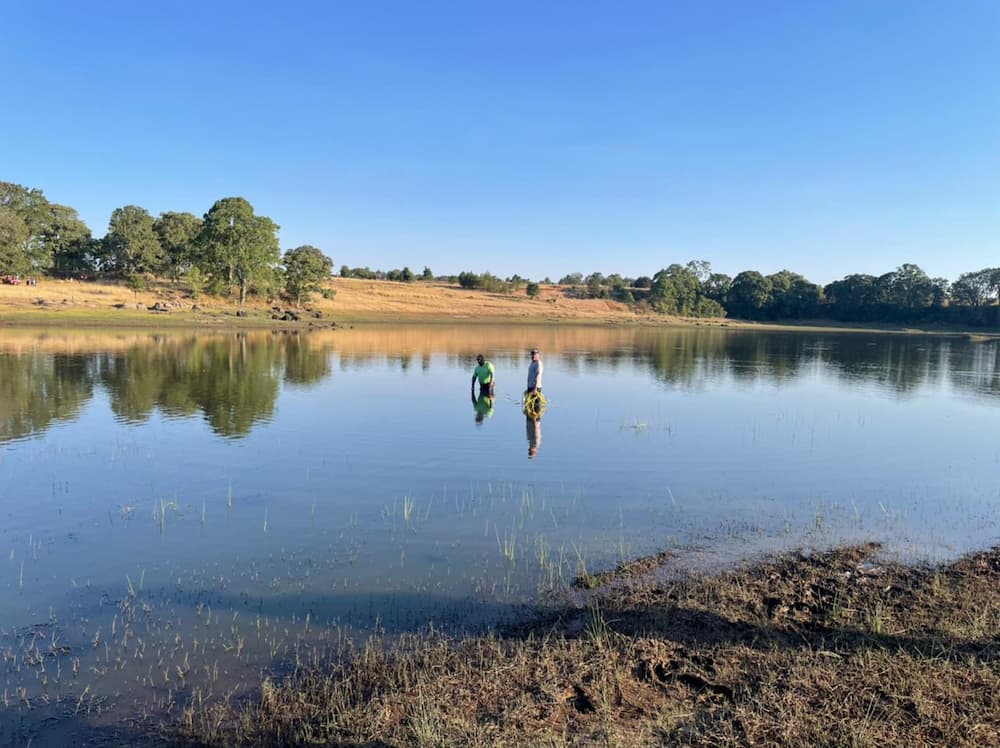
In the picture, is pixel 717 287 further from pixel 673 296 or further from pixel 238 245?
pixel 238 245

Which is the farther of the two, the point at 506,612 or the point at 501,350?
the point at 501,350

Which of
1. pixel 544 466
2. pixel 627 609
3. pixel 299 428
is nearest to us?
pixel 627 609

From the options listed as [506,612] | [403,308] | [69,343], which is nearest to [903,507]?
[506,612]

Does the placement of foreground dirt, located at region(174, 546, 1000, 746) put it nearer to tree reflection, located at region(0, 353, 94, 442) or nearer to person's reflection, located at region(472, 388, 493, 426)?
person's reflection, located at region(472, 388, 493, 426)

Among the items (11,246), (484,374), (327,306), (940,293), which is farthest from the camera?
(940,293)

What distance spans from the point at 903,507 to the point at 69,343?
43.9m

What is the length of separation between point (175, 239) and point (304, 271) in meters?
Result: 17.7

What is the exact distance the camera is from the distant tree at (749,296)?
477 ft

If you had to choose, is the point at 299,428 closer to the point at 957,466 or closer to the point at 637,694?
the point at 637,694

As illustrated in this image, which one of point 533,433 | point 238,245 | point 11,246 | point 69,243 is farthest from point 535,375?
point 69,243

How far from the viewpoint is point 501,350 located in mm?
49438

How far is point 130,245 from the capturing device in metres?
82.1

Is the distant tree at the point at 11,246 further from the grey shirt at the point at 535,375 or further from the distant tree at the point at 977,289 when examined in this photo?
the distant tree at the point at 977,289

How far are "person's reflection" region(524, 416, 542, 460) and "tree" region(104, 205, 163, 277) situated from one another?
79383mm
